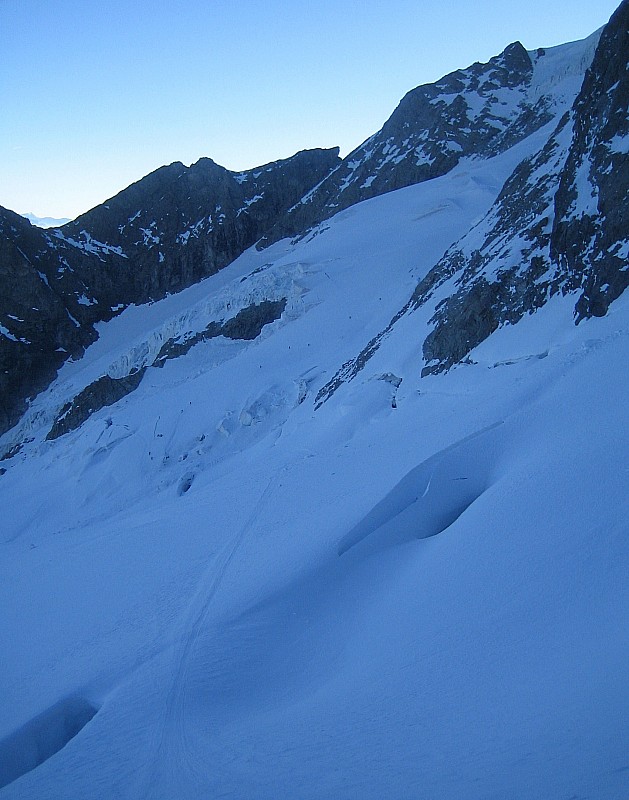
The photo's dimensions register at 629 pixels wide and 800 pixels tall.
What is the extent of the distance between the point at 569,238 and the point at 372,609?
9246 mm

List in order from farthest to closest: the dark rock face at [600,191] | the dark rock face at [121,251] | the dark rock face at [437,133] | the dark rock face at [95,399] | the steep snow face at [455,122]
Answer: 1. the dark rock face at [121,251]
2. the dark rock face at [437,133]
3. the steep snow face at [455,122]
4. the dark rock face at [95,399]
5. the dark rock face at [600,191]

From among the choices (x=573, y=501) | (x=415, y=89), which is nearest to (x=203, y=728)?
(x=573, y=501)

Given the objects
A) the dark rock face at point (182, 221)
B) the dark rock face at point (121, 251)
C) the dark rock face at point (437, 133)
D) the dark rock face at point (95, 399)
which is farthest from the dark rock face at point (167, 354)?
the dark rock face at point (182, 221)

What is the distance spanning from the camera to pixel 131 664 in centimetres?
680

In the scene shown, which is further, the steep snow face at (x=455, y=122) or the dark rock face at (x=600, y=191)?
the steep snow face at (x=455, y=122)

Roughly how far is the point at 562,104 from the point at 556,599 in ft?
150

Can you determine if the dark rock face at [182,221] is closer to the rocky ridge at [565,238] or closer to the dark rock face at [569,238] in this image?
the rocky ridge at [565,238]

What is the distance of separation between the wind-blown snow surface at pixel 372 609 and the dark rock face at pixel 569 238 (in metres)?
0.79

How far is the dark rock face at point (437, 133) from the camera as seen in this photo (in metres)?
43.2

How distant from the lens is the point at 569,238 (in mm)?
11117

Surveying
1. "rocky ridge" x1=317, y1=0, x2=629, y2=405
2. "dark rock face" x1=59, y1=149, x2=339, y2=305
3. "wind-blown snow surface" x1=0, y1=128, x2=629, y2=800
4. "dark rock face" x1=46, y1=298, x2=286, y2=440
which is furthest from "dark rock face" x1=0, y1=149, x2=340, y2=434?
"rocky ridge" x1=317, y1=0, x2=629, y2=405

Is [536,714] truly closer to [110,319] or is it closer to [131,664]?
[131,664]

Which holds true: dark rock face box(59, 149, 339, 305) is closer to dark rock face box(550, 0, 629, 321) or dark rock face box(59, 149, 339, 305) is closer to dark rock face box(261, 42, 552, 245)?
dark rock face box(261, 42, 552, 245)

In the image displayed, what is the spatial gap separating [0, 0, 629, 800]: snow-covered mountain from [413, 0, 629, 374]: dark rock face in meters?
0.06
